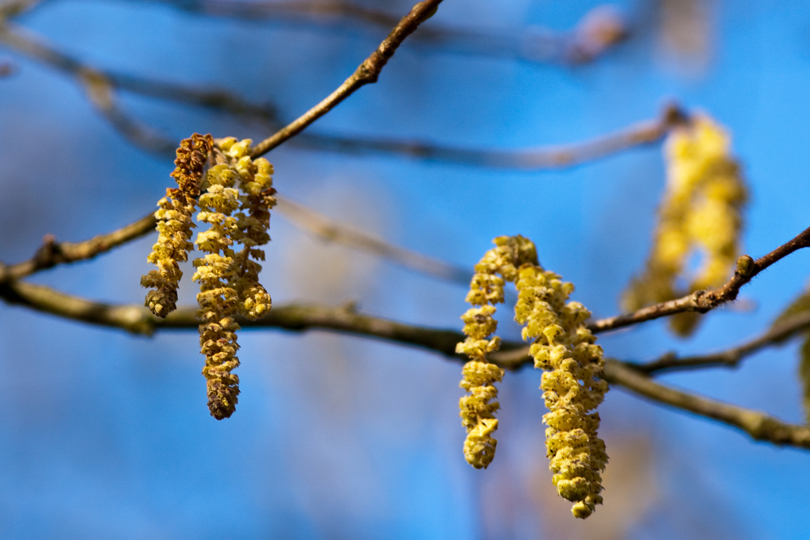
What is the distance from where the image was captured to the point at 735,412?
1742mm

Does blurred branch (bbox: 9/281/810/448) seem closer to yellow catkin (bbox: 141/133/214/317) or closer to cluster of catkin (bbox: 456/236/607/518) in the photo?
cluster of catkin (bbox: 456/236/607/518)

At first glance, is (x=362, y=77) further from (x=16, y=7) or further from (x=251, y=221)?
(x=16, y=7)

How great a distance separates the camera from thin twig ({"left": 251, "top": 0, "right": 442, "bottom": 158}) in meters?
0.97

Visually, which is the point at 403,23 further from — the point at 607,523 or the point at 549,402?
the point at 607,523

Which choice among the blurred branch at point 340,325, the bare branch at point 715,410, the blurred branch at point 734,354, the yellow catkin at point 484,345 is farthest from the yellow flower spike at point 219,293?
the blurred branch at point 734,354

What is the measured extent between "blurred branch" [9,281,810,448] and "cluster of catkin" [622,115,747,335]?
12.7 inches

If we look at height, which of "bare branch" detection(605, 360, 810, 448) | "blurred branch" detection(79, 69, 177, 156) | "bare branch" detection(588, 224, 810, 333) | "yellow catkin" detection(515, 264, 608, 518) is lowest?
"yellow catkin" detection(515, 264, 608, 518)

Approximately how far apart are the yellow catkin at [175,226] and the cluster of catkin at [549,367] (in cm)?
42

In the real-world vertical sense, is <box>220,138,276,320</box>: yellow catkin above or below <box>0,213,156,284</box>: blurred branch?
below

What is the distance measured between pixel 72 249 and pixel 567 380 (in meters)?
1.05

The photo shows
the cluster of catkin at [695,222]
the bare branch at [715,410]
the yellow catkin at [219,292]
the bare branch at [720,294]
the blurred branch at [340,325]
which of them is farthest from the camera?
the cluster of catkin at [695,222]

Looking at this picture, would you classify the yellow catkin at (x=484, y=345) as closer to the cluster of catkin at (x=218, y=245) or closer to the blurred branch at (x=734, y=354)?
the cluster of catkin at (x=218, y=245)

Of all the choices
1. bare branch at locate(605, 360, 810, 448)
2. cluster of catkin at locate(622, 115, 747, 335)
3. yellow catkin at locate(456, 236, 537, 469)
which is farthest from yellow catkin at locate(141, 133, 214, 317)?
cluster of catkin at locate(622, 115, 747, 335)

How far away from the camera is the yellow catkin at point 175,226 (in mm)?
887
